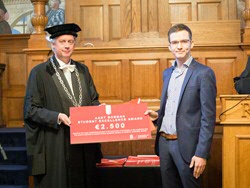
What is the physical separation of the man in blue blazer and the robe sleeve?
0.87 meters

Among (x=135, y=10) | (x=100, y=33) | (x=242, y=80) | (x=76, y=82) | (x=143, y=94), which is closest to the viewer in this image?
(x=76, y=82)

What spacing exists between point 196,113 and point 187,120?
0.26 ft

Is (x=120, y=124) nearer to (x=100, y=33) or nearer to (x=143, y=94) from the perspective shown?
(x=143, y=94)

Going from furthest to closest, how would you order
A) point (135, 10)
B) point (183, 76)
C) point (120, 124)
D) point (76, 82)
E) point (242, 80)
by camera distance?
point (135, 10) < point (242, 80) < point (76, 82) < point (120, 124) < point (183, 76)

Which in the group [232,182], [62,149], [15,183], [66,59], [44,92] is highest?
[66,59]

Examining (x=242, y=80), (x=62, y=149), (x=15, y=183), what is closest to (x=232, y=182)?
(x=242, y=80)

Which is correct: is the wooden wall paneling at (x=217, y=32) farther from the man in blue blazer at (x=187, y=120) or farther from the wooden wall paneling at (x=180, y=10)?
the man in blue blazer at (x=187, y=120)

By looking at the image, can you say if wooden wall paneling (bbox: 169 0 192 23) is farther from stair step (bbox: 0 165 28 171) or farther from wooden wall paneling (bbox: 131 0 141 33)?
stair step (bbox: 0 165 28 171)

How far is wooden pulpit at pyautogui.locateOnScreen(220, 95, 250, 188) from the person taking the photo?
316cm

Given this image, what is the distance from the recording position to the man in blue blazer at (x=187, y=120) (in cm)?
255

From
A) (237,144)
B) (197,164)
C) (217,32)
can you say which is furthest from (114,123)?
(217,32)

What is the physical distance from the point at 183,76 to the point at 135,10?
3.05 metres

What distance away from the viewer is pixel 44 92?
3.06 meters

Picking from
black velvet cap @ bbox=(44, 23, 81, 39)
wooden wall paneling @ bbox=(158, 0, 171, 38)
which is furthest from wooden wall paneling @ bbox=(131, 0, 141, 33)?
black velvet cap @ bbox=(44, 23, 81, 39)
